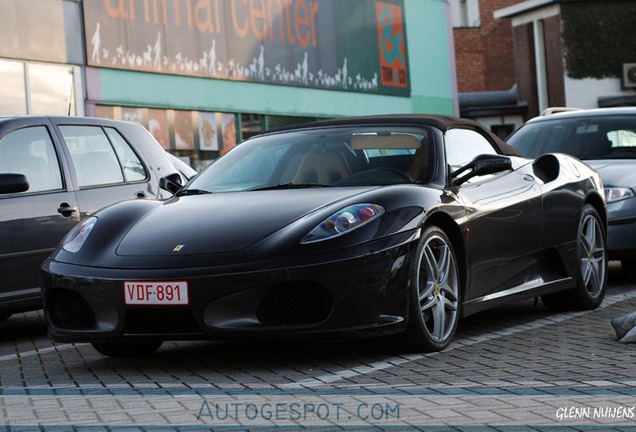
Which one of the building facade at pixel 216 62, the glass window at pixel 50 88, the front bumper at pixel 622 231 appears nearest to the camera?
the front bumper at pixel 622 231

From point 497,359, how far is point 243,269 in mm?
1371

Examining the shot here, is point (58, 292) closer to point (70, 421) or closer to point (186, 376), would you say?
point (186, 376)

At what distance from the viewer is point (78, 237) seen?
7.00 meters

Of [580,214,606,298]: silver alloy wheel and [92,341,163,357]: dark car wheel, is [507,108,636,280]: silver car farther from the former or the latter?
[92,341,163,357]: dark car wheel

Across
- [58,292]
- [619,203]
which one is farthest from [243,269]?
[619,203]

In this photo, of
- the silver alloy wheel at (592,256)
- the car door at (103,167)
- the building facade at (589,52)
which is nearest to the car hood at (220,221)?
the car door at (103,167)

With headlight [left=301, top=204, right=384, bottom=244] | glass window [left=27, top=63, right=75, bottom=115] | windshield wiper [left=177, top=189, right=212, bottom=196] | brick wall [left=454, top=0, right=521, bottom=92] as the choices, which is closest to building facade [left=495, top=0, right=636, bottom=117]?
brick wall [left=454, top=0, right=521, bottom=92]

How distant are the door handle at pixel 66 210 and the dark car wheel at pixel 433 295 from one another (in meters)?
2.99

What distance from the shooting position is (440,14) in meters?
38.6

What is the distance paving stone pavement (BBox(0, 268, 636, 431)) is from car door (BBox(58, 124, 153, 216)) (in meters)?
1.35

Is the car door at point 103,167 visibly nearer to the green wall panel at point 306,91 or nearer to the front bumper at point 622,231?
the front bumper at point 622,231

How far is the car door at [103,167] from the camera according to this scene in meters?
9.23

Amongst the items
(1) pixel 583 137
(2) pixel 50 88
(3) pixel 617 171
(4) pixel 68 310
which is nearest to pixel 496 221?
(4) pixel 68 310

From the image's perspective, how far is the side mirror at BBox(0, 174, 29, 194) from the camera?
827 centimetres
